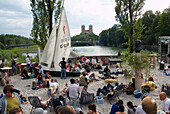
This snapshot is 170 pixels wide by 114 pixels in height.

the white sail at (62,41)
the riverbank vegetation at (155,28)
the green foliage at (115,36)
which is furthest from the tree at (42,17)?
the green foliage at (115,36)

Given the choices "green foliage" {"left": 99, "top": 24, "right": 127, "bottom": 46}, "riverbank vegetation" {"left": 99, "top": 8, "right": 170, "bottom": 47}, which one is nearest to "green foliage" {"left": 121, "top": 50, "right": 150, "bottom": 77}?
"riverbank vegetation" {"left": 99, "top": 8, "right": 170, "bottom": 47}

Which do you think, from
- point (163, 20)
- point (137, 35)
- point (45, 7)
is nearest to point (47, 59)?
point (45, 7)

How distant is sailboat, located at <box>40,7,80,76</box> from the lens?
12.0 m

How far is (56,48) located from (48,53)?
2.64ft

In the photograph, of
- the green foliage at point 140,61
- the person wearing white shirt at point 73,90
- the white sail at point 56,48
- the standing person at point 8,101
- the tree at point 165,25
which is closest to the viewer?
the standing person at point 8,101

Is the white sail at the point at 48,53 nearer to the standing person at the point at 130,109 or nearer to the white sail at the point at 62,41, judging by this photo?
the white sail at the point at 62,41

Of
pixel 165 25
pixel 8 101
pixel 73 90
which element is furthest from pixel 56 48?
pixel 165 25

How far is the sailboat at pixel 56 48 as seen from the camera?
1200cm

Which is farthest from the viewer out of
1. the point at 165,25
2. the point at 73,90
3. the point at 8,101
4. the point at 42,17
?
the point at 165,25

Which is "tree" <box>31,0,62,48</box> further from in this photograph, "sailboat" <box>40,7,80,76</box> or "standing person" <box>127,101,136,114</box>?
"standing person" <box>127,101,136,114</box>

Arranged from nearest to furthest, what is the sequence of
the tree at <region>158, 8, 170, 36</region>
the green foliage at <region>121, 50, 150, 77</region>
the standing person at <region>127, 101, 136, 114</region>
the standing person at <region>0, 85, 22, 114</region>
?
the standing person at <region>0, 85, 22, 114</region> → the standing person at <region>127, 101, 136, 114</region> → the green foliage at <region>121, 50, 150, 77</region> → the tree at <region>158, 8, 170, 36</region>

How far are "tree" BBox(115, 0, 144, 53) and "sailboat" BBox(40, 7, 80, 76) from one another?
9243 millimetres

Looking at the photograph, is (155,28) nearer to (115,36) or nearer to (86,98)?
(115,36)

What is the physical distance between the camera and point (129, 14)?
19266mm
